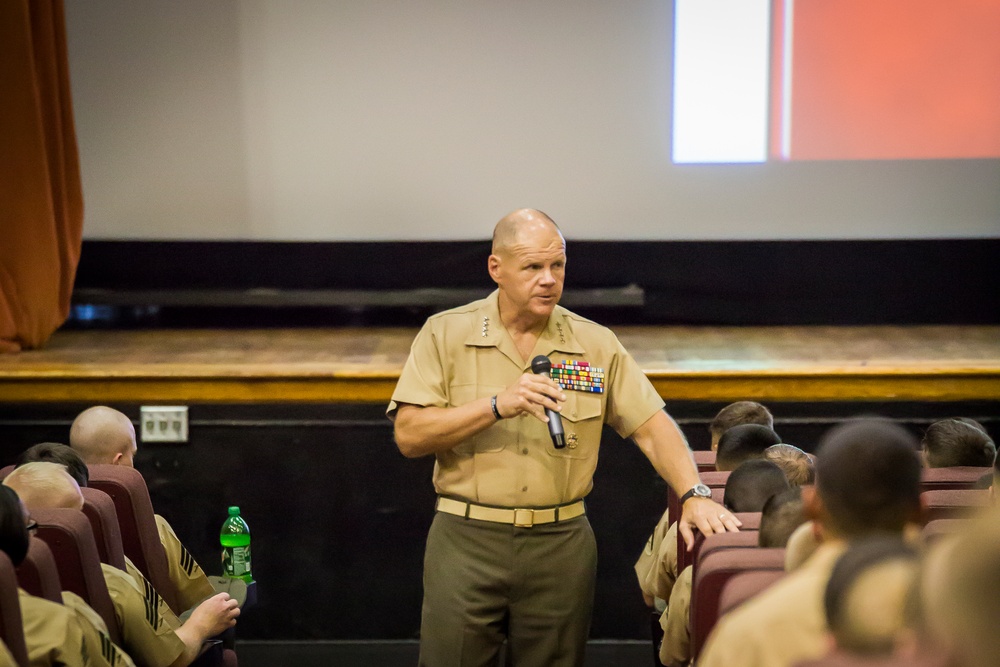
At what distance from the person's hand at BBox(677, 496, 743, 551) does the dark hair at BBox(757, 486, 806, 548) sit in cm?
21

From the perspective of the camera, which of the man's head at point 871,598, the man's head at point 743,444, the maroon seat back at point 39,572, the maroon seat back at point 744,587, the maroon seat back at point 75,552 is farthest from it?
the man's head at point 743,444

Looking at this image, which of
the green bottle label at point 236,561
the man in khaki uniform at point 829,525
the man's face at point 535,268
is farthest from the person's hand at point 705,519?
the green bottle label at point 236,561

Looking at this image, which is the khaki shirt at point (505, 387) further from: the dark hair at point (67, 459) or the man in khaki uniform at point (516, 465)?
the dark hair at point (67, 459)

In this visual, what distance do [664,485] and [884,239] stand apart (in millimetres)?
2301

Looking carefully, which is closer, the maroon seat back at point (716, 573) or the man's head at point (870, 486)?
the man's head at point (870, 486)

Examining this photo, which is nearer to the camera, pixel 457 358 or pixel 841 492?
pixel 841 492

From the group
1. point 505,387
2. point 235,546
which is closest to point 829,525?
point 505,387

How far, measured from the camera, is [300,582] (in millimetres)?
4375

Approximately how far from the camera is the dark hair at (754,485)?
252 cm

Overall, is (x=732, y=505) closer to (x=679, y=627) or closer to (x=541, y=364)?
(x=679, y=627)

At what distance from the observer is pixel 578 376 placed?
2.85m

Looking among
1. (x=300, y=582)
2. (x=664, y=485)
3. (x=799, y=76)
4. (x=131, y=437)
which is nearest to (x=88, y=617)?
(x=131, y=437)

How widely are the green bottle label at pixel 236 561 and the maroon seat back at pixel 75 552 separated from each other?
147 centimetres

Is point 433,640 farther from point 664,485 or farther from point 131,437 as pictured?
point 664,485
